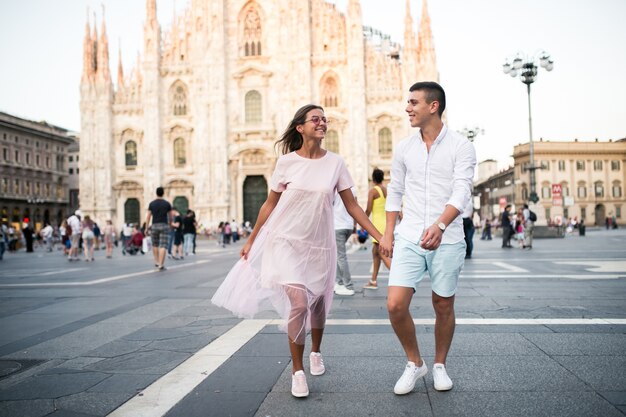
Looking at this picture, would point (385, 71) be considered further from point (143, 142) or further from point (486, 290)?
point (486, 290)

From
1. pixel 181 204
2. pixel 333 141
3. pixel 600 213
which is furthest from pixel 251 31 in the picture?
pixel 600 213

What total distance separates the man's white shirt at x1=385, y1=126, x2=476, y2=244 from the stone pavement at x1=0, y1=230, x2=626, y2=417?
96 centimetres

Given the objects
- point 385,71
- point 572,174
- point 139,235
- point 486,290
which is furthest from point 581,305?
point 572,174

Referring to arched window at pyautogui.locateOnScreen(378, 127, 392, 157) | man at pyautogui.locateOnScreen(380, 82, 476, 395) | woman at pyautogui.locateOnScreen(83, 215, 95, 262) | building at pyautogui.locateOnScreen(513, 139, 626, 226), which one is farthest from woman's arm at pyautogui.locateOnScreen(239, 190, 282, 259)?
building at pyautogui.locateOnScreen(513, 139, 626, 226)

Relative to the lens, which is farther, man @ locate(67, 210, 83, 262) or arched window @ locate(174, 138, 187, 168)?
arched window @ locate(174, 138, 187, 168)

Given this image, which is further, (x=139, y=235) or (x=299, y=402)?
(x=139, y=235)

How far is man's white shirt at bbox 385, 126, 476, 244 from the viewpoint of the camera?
3182mm

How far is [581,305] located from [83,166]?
128 feet

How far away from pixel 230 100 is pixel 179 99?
3978 millimetres

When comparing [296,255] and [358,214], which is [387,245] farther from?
[296,255]

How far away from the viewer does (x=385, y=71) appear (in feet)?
123

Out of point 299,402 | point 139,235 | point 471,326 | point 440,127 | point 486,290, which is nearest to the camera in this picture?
point 299,402

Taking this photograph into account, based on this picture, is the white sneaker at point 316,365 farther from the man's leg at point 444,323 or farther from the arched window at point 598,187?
the arched window at point 598,187

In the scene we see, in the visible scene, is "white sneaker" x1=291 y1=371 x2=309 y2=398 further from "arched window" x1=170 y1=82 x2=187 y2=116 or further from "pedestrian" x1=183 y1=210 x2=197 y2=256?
"arched window" x1=170 y1=82 x2=187 y2=116
